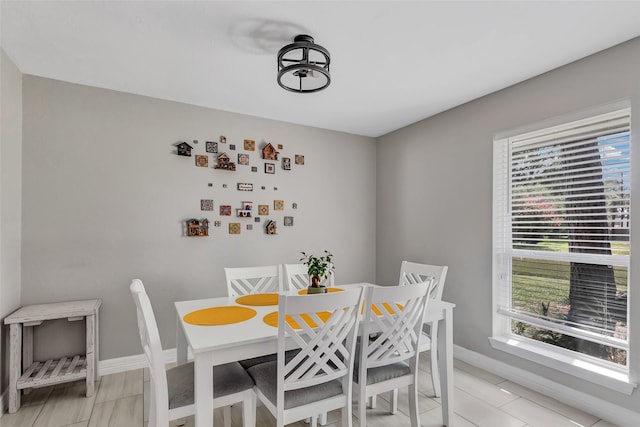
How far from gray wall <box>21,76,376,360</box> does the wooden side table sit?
12cm

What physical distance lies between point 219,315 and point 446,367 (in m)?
1.44

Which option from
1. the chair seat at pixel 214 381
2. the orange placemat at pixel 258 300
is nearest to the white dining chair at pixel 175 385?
the chair seat at pixel 214 381

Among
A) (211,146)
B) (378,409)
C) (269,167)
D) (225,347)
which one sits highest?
(211,146)

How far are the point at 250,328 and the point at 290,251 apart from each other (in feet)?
6.36

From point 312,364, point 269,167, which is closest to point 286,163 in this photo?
point 269,167

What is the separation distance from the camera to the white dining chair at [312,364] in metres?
1.50

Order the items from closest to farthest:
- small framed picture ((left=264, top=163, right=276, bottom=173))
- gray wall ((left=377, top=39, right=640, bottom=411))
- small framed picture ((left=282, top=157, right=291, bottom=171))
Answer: gray wall ((left=377, top=39, right=640, bottom=411))
small framed picture ((left=264, top=163, right=276, bottom=173))
small framed picture ((left=282, top=157, right=291, bottom=171))

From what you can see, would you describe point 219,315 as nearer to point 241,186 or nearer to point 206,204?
point 206,204

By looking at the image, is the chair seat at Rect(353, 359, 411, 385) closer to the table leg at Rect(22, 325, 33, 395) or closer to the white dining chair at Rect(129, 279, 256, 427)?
the white dining chair at Rect(129, 279, 256, 427)

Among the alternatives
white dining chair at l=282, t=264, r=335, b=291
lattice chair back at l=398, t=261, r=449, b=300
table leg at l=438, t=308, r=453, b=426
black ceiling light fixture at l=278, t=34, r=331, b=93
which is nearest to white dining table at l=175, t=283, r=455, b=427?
table leg at l=438, t=308, r=453, b=426

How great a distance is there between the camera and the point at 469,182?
3.07 meters

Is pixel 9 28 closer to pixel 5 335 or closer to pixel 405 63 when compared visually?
pixel 5 335

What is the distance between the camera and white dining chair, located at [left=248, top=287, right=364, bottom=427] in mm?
1499

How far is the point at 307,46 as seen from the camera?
192 centimetres
